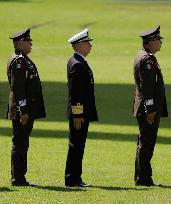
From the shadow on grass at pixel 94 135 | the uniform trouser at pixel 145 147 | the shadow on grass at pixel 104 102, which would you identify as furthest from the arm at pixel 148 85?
the shadow on grass at pixel 104 102

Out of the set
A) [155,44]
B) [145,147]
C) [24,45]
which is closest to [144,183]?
[145,147]

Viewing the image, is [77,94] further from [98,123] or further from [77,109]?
[98,123]

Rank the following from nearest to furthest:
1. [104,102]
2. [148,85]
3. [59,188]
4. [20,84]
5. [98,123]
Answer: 1. [20,84]
2. [59,188]
3. [148,85]
4. [98,123]
5. [104,102]

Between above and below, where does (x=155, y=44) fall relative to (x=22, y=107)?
above

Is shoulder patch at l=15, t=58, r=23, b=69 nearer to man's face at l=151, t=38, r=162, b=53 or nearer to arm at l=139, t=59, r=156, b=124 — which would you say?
arm at l=139, t=59, r=156, b=124

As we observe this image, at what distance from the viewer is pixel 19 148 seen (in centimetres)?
1412

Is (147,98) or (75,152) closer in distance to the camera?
(147,98)

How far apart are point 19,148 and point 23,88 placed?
0.83 meters

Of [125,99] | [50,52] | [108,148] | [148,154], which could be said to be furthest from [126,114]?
[50,52]

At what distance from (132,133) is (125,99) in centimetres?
811

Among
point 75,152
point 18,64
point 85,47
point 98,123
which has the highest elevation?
point 85,47

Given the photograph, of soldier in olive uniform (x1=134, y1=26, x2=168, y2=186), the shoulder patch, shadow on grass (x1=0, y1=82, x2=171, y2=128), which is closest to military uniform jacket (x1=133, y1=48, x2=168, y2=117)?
soldier in olive uniform (x1=134, y1=26, x2=168, y2=186)

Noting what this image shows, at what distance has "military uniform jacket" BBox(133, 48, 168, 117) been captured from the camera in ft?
46.3

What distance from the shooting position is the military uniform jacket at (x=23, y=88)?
13906mm
